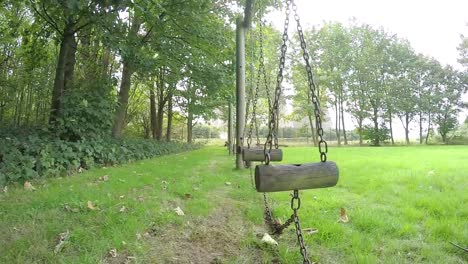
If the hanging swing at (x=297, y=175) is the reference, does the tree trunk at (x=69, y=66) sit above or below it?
above

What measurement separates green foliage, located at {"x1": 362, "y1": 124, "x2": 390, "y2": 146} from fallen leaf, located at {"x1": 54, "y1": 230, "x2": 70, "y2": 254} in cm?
2986

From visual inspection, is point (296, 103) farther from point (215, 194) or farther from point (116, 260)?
point (116, 260)

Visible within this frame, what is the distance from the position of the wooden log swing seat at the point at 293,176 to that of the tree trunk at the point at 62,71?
6797mm

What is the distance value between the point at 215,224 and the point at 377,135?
28757 millimetres

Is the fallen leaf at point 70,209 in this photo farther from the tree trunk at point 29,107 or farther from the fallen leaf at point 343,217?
the tree trunk at point 29,107

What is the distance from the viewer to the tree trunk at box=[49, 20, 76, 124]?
7785mm

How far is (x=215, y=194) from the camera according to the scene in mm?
4891

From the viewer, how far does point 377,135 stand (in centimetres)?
2902

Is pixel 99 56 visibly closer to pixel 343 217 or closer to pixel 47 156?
pixel 47 156

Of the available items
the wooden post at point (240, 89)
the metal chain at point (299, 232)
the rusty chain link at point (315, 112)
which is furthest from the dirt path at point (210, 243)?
the wooden post at point (240, 89)

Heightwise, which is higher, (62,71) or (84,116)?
(62,71)

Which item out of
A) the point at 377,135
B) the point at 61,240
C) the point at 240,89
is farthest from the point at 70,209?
the point at 377,135

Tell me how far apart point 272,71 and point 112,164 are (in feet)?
75.3

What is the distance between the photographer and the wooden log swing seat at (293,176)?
83.0 inches
